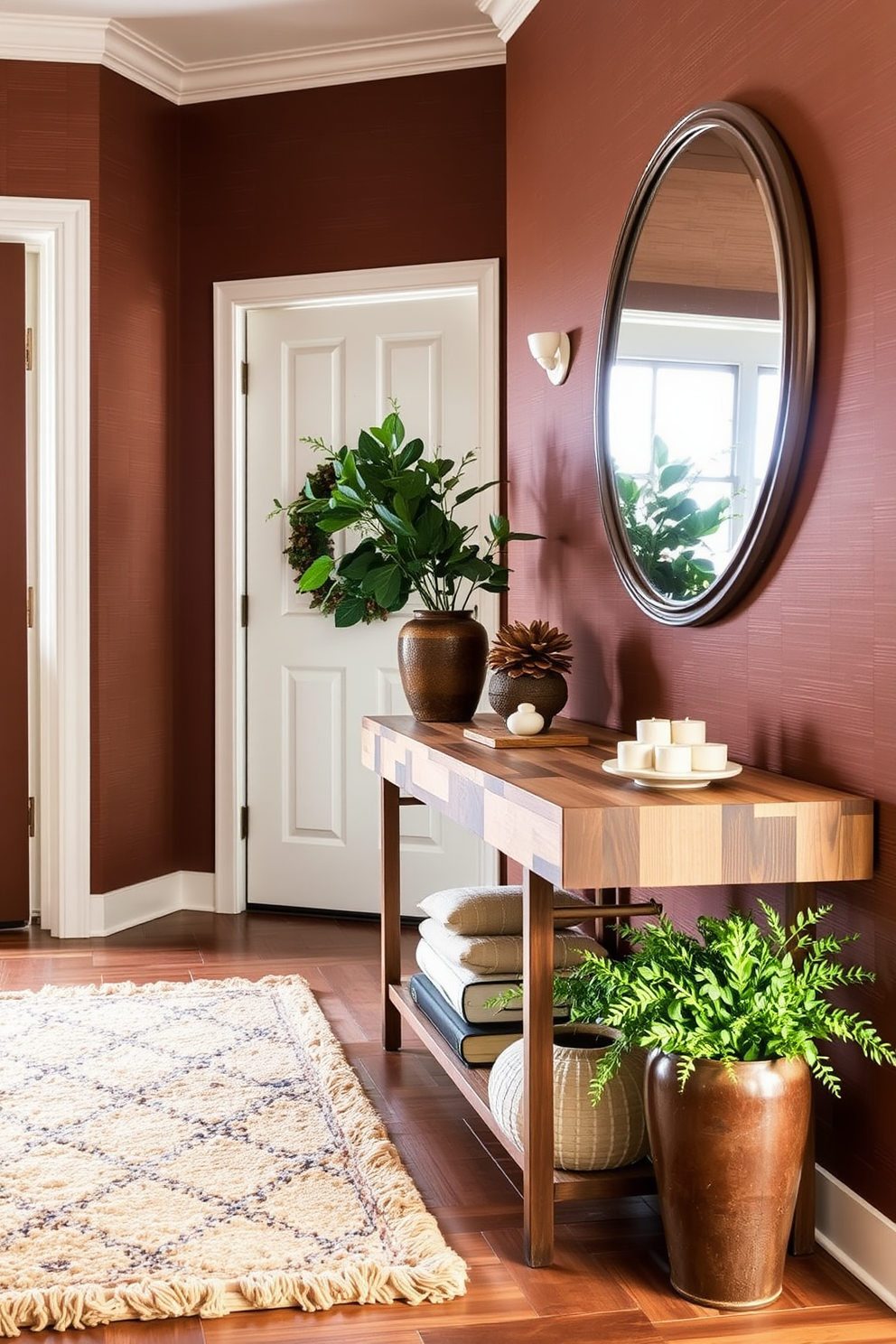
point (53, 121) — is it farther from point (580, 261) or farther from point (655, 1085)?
point (655, 1085)

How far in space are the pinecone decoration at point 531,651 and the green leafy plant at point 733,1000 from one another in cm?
84

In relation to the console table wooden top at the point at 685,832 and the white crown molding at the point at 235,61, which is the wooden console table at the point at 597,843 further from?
the white crown molding at the point at 235,61

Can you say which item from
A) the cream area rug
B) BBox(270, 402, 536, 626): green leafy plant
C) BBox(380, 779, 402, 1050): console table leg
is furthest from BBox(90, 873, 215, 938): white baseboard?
BBox(270, 402, 536, 626): green leafy plant

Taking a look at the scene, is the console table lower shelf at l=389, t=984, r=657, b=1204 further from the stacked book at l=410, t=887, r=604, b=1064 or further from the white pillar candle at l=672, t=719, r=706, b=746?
the white pillar candle at l=672, t=719, r=706, b=746

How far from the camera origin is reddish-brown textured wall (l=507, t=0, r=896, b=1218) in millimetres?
1995

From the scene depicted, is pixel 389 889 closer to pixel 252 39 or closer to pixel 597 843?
pixel 597 843

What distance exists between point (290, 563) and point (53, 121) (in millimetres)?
1587

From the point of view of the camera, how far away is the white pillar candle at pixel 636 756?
6.98 feet

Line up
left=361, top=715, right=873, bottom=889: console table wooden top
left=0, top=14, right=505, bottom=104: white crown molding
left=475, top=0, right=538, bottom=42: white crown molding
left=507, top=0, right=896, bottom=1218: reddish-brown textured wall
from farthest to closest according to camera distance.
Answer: left=0, top=14, right=505, bottom=104: white crown molding < left=475, top=0, right=538, bottom=42: white crown molding < left=507, top=0, right=896, bottom=1218: reddish-brown textured wall < left=361, top=715, right=873, bottom=889: console table wooden top

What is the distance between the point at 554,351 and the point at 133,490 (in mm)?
1817

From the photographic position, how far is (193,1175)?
2.44 metres

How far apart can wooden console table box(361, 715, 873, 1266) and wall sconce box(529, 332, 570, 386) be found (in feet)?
3.55

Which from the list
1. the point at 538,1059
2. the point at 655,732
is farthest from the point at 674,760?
the point at 538,1059

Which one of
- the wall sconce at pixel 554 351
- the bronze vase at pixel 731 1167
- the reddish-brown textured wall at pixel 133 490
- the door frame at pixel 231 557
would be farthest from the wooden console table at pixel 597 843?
the door frame at pixel 231 557
